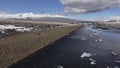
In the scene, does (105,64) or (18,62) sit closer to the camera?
(18,62)

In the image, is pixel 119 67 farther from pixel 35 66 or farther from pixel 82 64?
pixel 35 66

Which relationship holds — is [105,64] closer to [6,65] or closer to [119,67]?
[119,67]

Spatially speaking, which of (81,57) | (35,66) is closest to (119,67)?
(81,57)

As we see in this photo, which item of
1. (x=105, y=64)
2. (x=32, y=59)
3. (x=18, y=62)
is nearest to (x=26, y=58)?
(x=32, y=59)

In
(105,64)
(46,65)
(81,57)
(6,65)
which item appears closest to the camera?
(6,65)

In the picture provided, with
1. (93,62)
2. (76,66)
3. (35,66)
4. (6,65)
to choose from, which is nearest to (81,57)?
(93,62)

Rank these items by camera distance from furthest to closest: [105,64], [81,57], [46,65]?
[81,57] → [105,64] → [46,65]

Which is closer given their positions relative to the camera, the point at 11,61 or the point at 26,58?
the point at 11,61

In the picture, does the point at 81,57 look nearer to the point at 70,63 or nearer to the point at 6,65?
the point at 70,63

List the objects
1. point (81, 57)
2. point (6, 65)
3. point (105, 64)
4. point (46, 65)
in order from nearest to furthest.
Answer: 1. point (6, 65)
2. point (46, 65)
3. point (105, 64)
4. point (81, 57)
